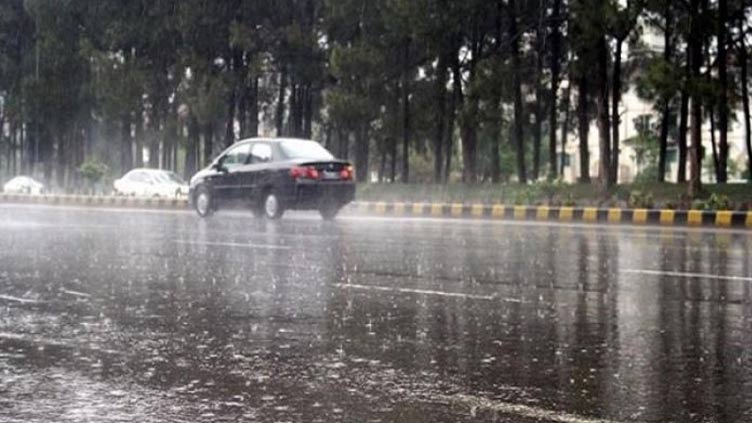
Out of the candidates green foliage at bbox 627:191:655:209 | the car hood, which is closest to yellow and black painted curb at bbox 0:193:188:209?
the car hood

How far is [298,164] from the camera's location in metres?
20.5

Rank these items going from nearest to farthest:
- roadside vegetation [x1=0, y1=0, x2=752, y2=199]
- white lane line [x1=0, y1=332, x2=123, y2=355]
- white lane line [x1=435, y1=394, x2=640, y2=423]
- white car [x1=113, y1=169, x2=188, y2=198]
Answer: white lane line [x1=435, y1=394, x2=640, y2=423], white lane line [x1=0, y1=332, x2=123, y2=355], roadside vegetation [x1=0, y1=0, x2=752, y2=199], white car [x1=113, y1=169, x2=188, y2=198]

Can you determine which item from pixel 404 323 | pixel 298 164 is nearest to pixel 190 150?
pixel 298 164

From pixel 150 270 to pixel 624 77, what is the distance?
2894 cm

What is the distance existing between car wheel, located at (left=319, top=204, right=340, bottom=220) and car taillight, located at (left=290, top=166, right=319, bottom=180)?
75cm

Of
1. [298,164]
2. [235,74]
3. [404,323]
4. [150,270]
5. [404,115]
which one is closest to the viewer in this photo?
[404,323]

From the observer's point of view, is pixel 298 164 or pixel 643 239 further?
pixel 298 164

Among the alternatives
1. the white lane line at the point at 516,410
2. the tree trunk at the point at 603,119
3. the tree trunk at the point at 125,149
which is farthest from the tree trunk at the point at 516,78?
the white lane line at the point at 516,410

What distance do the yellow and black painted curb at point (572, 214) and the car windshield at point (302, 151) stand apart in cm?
531

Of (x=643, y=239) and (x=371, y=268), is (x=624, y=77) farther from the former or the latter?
(x=371, y=268)

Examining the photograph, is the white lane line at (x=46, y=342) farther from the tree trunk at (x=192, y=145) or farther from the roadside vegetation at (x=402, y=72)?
the tree trunk at (x=192, y=145)

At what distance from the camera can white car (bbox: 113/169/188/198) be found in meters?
39.7

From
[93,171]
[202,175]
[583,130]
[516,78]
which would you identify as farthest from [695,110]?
[93,171]

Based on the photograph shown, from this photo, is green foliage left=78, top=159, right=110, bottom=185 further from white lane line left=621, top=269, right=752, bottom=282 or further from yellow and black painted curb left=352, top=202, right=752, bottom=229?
white lane line left=621, top=269, right=752, bottom=282
